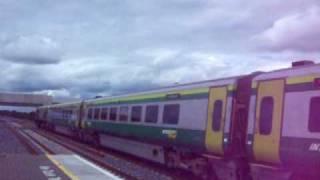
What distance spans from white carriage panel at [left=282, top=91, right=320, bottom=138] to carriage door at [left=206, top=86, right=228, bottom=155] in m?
2.99

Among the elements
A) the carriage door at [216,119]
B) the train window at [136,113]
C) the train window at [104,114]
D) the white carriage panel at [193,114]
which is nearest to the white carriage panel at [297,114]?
the carriage door at [216,119]

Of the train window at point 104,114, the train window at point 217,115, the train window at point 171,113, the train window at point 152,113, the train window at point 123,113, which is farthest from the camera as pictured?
the train window at point 104,114

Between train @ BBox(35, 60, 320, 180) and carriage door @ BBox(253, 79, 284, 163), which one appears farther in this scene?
carriage door @ BBox(253, 79, 284, 163)

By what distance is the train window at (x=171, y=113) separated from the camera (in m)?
19.8

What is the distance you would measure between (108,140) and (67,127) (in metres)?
17.4

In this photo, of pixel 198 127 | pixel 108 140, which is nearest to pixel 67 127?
pixel 108 140

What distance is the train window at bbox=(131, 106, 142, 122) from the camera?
24.8 metres

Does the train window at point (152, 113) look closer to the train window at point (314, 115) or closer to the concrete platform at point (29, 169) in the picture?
the concrete platform at point (29, 169)

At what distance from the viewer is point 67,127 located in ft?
159

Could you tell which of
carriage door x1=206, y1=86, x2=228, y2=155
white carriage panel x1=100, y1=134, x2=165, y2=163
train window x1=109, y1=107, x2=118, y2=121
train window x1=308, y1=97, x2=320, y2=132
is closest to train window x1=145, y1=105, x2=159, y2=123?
white carriage panel x1=100, y1=134, x2=165, y2=163

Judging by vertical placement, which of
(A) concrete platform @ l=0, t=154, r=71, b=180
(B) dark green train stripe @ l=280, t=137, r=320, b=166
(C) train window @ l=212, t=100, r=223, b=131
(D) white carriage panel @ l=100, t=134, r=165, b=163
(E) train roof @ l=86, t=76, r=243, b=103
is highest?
(E) train roof @ l=86, t=76, r=243, b=103

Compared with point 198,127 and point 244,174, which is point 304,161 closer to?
point 244,174

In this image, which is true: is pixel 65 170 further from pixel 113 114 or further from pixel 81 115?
pixel 81 115

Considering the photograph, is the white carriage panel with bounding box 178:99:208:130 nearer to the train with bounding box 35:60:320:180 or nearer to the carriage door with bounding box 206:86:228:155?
the train with bounding box 35:60:320:180
